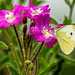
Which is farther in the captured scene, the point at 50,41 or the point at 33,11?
the point at 33,11

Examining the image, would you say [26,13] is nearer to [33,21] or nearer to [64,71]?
→ [33,21]

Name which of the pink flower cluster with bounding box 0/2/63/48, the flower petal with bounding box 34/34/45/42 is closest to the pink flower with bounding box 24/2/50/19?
the pink flower cluster with bounding box 0/2/63/48

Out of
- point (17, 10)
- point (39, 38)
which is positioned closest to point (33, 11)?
point (17, 10)

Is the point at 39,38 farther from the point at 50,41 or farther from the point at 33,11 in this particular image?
the point at 33,11

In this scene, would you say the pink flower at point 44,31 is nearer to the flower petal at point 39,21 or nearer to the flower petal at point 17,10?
the flower petal at point 39,21

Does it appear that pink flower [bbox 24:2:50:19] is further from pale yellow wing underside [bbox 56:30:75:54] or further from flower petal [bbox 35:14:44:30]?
pale yellow wing underside [bbox 56:30:75:54]

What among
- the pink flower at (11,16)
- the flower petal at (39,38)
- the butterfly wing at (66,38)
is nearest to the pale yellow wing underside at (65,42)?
the butterfly wing at (66,38)

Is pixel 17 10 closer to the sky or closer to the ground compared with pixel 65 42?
closer to the sky
